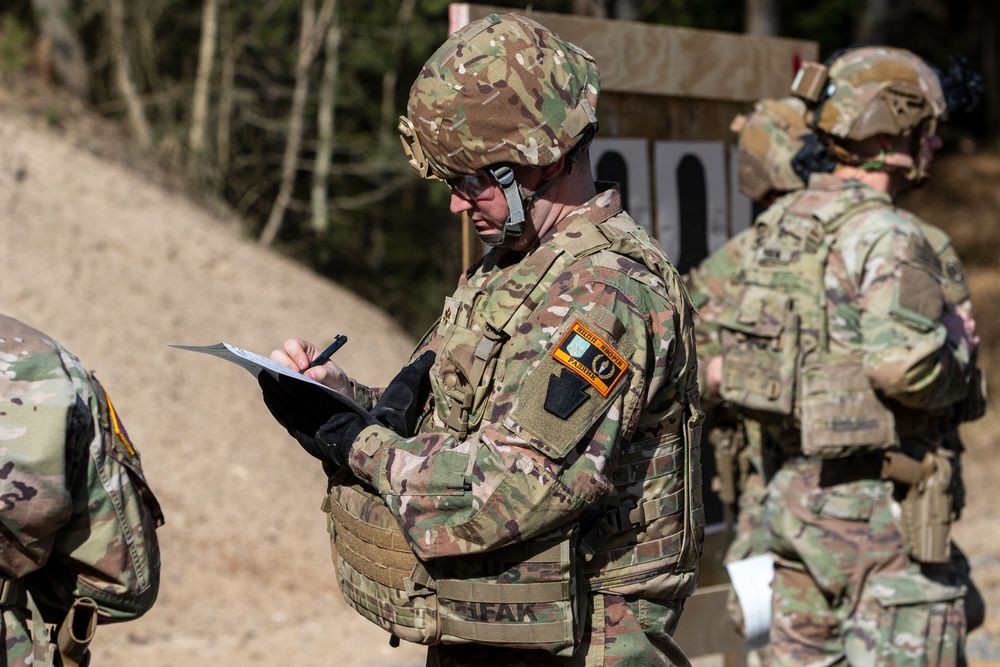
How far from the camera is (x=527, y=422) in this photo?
7.06ft

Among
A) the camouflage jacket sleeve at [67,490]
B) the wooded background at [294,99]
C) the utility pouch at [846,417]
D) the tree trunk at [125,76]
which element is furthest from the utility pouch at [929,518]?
the tree trunk at [125,76]

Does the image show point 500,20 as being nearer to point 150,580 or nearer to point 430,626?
point 430,626

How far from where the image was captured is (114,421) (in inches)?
102

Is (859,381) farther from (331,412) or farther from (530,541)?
(331,412)

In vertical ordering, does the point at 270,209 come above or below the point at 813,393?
below

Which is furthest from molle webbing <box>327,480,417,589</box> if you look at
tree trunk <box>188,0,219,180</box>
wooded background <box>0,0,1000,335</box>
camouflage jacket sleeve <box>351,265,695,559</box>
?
tree trunk <box>188,0,219,180</box>

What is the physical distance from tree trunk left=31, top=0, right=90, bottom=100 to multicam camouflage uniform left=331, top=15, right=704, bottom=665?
35.8 feet

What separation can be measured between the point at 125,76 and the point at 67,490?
438 inches

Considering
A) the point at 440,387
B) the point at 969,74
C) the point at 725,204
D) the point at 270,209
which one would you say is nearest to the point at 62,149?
the point at 270,209

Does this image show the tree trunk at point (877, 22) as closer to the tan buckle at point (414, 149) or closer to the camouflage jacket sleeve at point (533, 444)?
the tan buckle at point (414, 149)

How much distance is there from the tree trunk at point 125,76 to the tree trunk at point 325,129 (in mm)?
1854

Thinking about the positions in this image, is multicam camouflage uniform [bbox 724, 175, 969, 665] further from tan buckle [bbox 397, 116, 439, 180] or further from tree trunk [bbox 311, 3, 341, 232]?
tree trunk [bbox 311, 3, 341, 232]

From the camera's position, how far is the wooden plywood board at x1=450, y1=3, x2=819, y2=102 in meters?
4.32

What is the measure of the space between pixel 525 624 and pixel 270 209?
Result: 40.2ft
